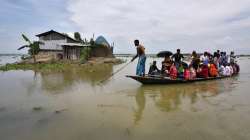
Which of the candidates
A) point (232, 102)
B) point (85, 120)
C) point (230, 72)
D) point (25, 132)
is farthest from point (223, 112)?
point (230, 72)

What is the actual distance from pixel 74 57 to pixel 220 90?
1953 centimetres

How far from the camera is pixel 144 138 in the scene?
4.19 m

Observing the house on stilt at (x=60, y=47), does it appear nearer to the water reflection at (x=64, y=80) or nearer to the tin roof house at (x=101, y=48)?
the tin roof house at (x=101, y=48)

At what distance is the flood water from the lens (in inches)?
174

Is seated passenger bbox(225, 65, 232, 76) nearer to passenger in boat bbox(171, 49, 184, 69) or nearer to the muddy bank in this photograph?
passenger in boat bbox(171, 49, 184, 69)

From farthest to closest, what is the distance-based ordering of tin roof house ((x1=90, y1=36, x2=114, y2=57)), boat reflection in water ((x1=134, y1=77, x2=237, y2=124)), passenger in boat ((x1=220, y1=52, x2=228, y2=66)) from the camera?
tin roof house ((x1=90, y1=36, x2=114, y2=57))
passenger in boat ((x1=220, y1=52, x2=228, y2=66))
boat reflection in water ((x1=134, y1=77, x2=237, y2=124))

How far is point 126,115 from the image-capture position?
568 centimetres

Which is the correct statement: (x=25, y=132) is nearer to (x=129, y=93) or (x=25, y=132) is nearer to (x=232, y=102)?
(x=129, y=93)

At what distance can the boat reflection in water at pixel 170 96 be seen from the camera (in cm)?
639

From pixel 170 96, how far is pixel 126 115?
8.79ft

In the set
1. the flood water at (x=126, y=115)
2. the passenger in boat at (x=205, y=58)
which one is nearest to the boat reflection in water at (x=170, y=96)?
the flood water at (x=126, y=115)

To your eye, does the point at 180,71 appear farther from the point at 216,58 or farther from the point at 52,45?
the point at 52,45

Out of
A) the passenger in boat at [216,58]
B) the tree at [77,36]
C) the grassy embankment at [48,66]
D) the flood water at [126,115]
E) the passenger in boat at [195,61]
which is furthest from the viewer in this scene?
the tree at [77,36]

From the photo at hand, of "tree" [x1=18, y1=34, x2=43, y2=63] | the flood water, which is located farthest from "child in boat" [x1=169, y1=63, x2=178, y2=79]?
"tree" [x1=18, y1=34, x2=43, y2=63]
